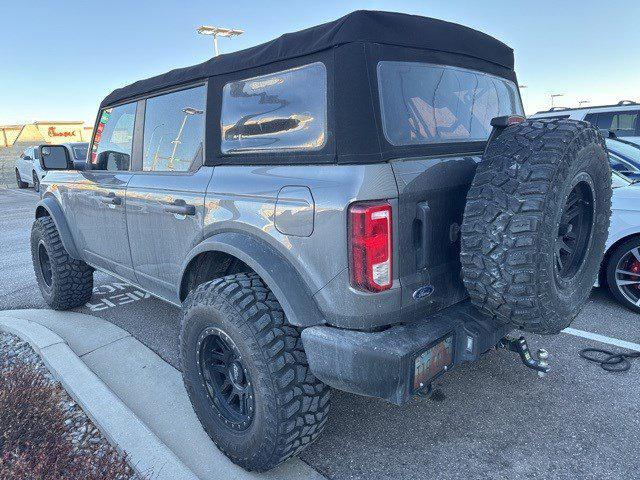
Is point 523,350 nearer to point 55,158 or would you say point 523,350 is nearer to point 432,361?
point 432,361

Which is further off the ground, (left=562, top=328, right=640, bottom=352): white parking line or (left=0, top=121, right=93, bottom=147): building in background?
(left=0, top=121, right=93, bottom=147): building in background

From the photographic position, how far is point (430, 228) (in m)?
2.06

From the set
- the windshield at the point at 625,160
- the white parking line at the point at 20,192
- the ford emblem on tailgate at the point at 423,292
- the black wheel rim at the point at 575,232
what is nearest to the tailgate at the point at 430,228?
the ford emblem on tailgate at the point at 423,292

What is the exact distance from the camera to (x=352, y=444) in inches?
98.7

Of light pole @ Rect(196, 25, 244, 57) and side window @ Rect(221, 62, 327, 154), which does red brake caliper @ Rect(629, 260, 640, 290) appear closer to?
side window @ Rect(221, 62, 327, 154)

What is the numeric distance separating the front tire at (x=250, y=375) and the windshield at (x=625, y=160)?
3802 millimetres

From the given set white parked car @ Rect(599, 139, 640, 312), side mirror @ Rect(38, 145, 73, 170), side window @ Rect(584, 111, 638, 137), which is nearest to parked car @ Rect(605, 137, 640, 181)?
white parked car @ Rect(599, 139, 640, 312)

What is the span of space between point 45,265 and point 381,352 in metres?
4.11

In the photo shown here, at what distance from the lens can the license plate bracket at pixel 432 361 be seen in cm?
193

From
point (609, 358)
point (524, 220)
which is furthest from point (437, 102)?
point (609, 358)

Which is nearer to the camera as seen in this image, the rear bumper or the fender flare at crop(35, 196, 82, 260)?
the rear bumper

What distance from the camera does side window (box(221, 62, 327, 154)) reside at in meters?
2.10

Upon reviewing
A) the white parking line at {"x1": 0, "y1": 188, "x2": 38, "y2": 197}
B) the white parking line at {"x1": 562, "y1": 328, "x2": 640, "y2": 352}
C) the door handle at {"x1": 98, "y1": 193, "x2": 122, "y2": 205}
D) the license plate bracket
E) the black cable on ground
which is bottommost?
the white parking line at {"x1": 0, "y1": 188, "x2": 38, "y2": 197}

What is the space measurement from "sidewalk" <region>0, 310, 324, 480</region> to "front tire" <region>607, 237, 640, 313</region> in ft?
10.8
